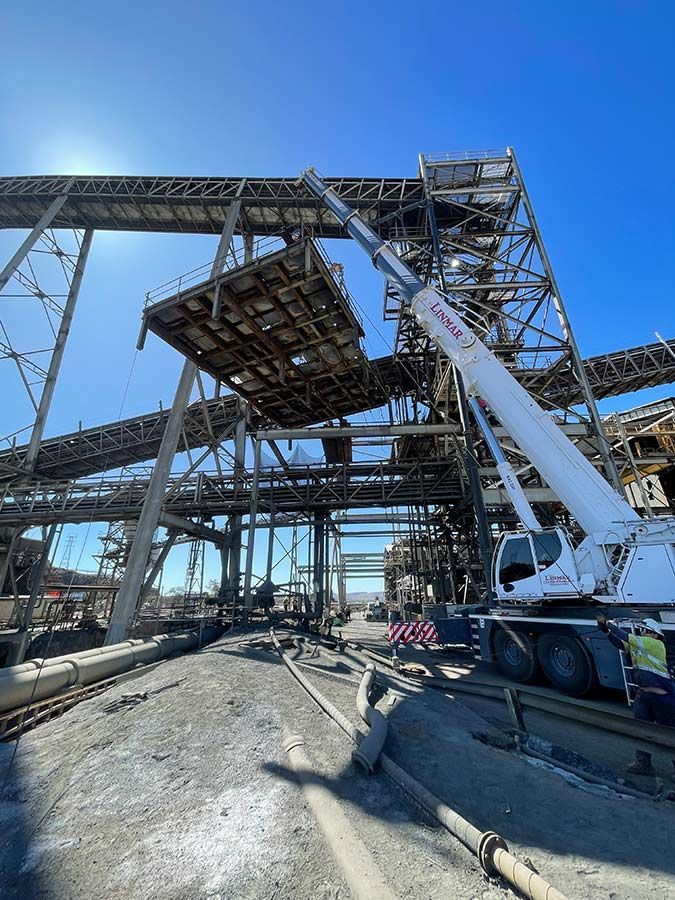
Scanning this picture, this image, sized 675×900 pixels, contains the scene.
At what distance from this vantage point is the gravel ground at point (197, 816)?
8.00 feet

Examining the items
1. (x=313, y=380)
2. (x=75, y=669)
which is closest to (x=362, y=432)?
(x=313, y=380)

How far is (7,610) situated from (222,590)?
13.0m

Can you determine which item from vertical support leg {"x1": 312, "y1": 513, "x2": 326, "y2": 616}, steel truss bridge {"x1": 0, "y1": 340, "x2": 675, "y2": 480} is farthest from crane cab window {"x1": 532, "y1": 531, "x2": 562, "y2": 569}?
vertical support leg {"x1": 312, "y1": 513, "x2": 326, "y2": 616}

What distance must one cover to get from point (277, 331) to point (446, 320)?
5.75m

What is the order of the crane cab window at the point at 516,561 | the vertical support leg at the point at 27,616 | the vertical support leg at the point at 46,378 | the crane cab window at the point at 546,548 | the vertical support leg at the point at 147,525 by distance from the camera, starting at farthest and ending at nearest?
the vertical support leg at the point at 46,378
the vertical support leg at the point at 27,616
the vertical support leg at the point at 147,525
the crane cab window at the point at 516,561
the crane cab window at the point at 546,548

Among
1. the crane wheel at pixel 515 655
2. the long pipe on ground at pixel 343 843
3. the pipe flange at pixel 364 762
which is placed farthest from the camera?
the crane wheel at pixel 515 655

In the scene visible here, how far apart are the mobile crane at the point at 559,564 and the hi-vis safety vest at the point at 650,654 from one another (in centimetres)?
105

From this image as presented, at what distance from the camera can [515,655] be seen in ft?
27.1

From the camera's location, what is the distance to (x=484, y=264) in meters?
14.9

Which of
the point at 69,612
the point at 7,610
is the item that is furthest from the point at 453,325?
the point at 7,610

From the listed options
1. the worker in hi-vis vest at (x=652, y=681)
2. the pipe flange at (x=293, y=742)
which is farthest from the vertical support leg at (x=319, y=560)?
the worker in hi-vis vest at (x=652, y=681)

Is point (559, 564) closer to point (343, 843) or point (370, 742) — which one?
point (370, 742)

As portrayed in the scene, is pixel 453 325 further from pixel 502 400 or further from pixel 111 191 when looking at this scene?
pixel 111 191

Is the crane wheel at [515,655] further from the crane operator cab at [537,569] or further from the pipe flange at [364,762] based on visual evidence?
the pipe flange at [364,762]
